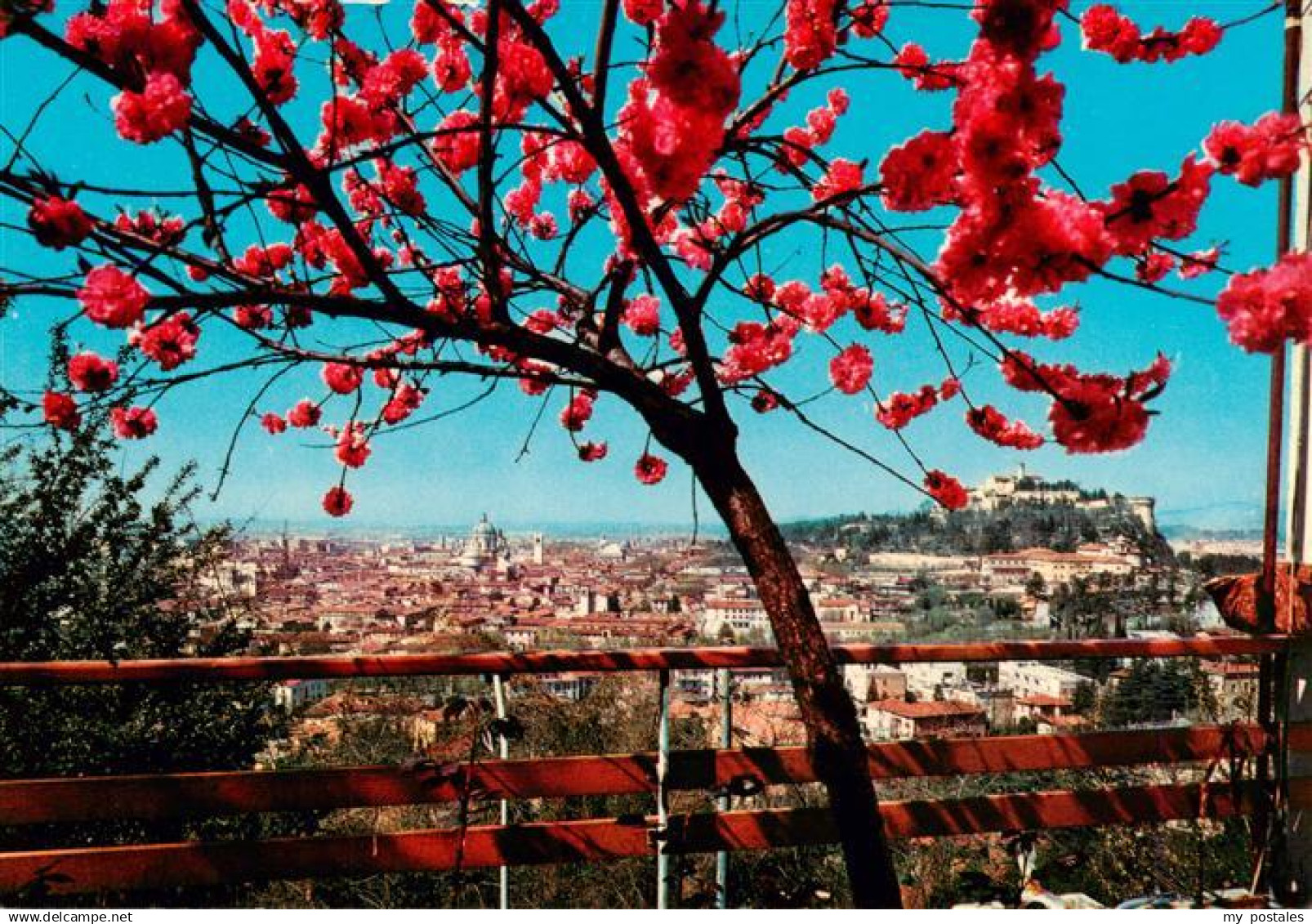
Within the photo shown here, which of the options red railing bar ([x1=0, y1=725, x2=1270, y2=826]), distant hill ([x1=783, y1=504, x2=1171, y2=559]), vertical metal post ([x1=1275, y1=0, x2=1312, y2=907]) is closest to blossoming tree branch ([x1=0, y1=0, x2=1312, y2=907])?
vertical metal post ([x1=1275, y1=0, x2=1312, y2=907])

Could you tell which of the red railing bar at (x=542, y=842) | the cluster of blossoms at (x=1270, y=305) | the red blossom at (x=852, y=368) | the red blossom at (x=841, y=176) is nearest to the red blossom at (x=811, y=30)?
the red blossom at (x=841, y=176)

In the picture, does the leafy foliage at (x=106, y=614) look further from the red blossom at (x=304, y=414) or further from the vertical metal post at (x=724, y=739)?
the vertical metal post at (x=724, y=739)

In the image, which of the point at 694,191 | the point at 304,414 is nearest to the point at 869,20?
the point at 694,191

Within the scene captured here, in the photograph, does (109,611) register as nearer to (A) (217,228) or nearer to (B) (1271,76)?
(A) (217,228)

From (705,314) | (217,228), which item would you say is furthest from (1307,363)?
(217,228)

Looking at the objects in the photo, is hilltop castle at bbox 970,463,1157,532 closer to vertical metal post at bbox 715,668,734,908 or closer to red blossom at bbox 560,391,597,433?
red blossom at bbox 560,391,597,433

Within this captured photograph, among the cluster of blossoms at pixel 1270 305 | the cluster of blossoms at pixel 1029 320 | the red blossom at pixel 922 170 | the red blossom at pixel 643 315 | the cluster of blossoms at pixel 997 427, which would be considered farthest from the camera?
the red blossom at pixel 643 315

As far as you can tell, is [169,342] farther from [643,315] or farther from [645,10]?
[645,10]
